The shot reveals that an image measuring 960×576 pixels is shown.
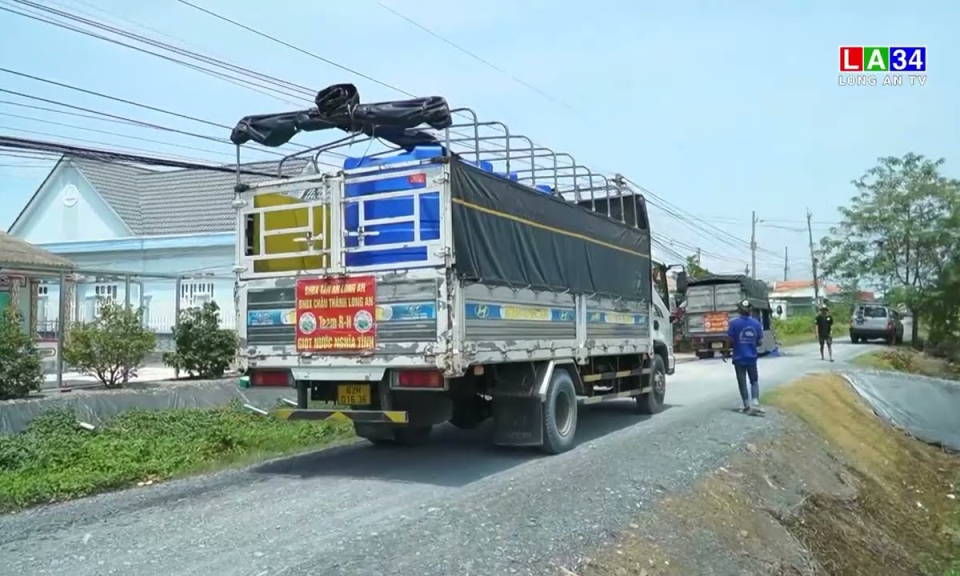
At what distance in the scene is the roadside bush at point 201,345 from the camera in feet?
51.3

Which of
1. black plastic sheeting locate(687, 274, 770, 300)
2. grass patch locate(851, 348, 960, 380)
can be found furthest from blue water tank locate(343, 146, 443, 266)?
black plastic sheeting locate(687, 274, 770, 300)

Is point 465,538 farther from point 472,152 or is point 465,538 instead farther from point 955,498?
point 955,498

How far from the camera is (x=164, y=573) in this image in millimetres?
5520

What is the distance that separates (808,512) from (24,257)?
14245mm

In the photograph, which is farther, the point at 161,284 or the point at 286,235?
the point at 161,284

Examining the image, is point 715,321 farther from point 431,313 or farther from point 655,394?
point 431,313

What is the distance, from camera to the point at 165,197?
99.7 feet

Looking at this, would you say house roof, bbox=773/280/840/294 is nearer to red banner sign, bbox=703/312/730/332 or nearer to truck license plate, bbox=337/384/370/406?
red banner sign, bbox=703/312/730/332

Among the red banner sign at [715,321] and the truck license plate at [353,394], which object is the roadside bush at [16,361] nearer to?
the truck license plate at [353,394]

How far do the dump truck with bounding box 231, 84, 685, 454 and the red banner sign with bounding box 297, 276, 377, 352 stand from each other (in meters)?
0.01

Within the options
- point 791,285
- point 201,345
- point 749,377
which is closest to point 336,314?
point 749,377

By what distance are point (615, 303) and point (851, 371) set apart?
12133mm

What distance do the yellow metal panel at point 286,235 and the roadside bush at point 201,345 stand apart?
696 centimetres

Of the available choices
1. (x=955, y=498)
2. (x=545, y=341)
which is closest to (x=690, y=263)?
(x=955, y=498)
